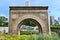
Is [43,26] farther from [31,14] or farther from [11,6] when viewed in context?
[11,6]

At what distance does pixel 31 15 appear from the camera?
19.3 m

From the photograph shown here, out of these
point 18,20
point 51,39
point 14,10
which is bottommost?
point 51,39

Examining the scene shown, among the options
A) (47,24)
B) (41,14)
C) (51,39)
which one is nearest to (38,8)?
(41,14)

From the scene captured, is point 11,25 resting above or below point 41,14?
below

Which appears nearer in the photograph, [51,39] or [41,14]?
[51,39]

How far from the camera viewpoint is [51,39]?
9.02 meters

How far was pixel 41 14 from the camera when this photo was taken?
19.3m

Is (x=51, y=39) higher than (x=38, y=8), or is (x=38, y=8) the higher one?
(x=38, y=8)

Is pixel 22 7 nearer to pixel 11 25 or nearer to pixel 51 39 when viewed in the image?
pixel 11 25

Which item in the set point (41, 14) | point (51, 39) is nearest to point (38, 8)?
point (41, 14)

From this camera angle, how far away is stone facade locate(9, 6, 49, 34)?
19250 millimetres

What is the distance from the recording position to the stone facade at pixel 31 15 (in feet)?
63.2

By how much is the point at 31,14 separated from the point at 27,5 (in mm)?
1542

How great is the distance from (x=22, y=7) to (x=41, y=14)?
7.95ft
